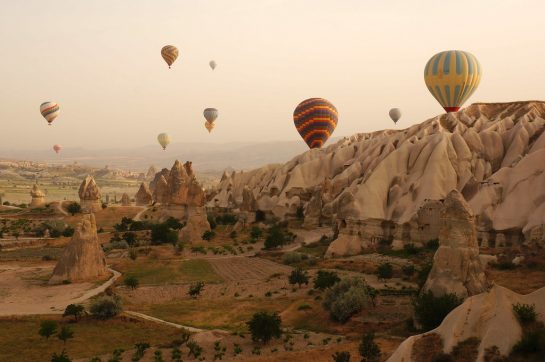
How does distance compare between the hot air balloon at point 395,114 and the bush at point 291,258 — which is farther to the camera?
the hot air balloon at point 395,114

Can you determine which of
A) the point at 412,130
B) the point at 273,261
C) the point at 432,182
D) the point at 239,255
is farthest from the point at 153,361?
the point at 412,130

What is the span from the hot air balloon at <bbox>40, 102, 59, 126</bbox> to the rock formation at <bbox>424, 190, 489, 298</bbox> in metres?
88.9

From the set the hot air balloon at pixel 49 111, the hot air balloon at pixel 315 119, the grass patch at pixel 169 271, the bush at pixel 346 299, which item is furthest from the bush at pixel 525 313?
the hot air balloon at pixel 49 111

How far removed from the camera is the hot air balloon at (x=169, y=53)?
84375 mm

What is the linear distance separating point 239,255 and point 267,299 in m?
17.5

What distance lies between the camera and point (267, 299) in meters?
30.2

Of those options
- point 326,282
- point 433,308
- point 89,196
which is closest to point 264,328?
point 433,308

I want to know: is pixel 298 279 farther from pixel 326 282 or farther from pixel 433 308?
pixel 433 308

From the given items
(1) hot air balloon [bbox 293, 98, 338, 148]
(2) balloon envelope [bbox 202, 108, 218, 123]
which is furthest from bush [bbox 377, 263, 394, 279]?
(2) balloon envelope [bbox 202, 108, 218, 123]

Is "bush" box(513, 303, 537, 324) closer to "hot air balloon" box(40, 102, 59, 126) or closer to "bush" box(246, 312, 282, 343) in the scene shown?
"bush" box(246, 312, 282, 343)

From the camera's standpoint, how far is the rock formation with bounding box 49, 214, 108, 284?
35000 millimetres

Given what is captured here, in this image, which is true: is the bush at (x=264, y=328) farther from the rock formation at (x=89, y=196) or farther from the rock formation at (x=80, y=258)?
the rock formation at (x=89, y=196)

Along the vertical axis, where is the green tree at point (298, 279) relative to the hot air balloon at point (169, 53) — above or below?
below

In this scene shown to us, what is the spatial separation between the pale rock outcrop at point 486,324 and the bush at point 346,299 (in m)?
8.51
